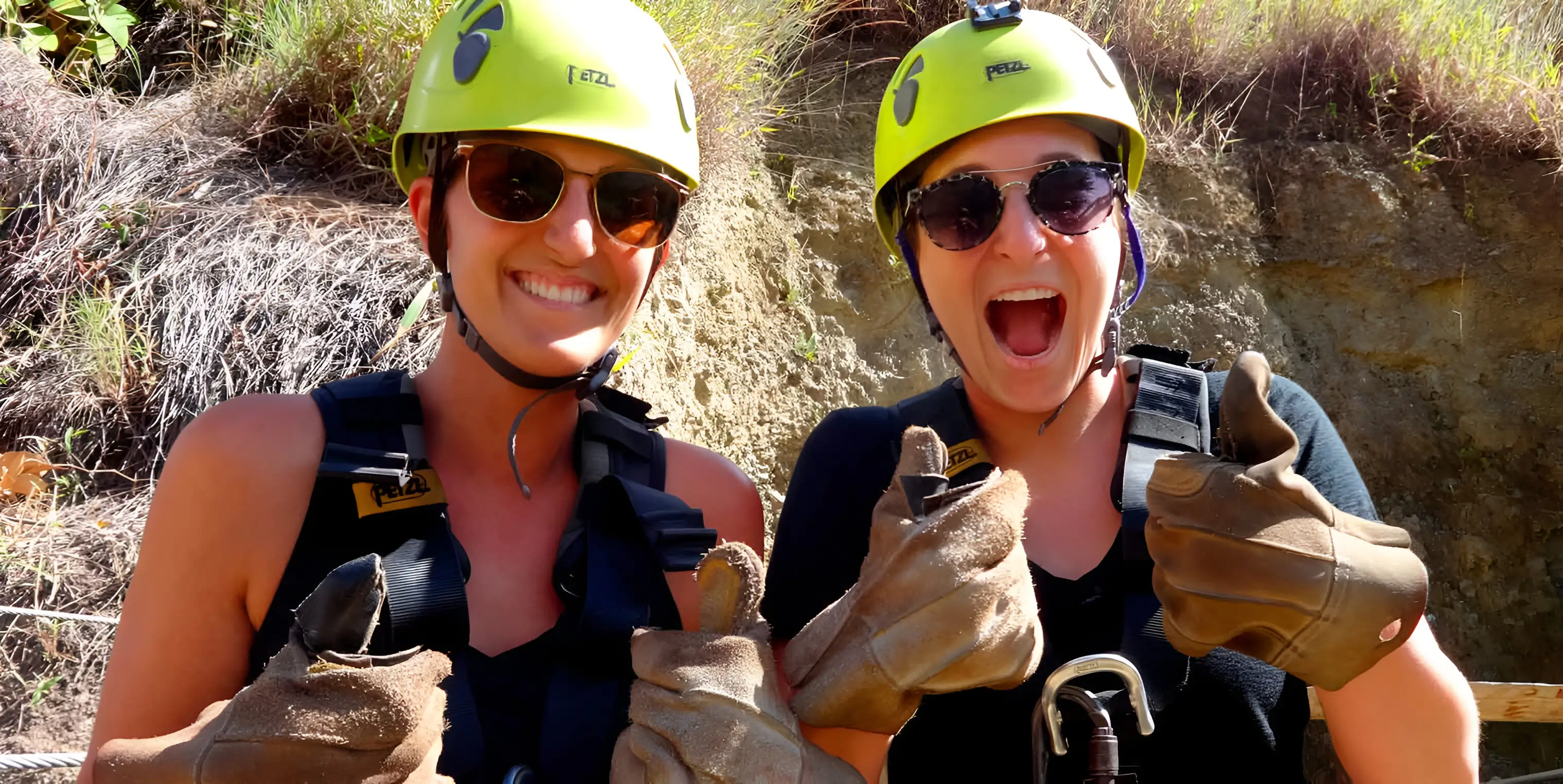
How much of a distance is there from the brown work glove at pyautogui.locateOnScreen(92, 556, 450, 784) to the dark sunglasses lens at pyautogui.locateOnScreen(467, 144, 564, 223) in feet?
3.06

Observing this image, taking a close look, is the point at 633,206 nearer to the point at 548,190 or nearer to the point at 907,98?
the point at 548,190

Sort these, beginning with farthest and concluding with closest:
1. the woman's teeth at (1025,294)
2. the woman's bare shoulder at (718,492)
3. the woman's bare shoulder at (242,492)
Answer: the woman's bare shoulder at (718,492) → the woman's teeth at (1025,294) → the woman's bare shoulder at (242,492)

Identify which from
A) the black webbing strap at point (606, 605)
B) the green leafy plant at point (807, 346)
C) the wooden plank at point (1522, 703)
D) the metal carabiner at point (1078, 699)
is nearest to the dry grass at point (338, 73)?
the green leafy plant at point (807, 346)

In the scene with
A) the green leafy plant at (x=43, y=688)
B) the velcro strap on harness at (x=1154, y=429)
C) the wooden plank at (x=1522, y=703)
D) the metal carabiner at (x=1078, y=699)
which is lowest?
the wooden plank at (x=1522, y=703)

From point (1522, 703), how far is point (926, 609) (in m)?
3.59

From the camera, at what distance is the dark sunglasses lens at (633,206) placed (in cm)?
247

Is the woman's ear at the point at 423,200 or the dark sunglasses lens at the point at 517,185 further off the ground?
the dark sunglasses lens at the point at 517,185

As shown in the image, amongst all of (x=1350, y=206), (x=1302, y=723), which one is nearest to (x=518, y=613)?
(x=1302, y=723)

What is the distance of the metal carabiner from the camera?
6.48 ft

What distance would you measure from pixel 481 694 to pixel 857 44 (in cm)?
525

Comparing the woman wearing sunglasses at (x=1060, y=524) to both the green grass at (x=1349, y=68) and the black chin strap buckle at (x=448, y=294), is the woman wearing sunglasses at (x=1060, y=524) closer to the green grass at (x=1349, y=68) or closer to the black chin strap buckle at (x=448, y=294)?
the black chin strap buckle at (x=448, y=294)

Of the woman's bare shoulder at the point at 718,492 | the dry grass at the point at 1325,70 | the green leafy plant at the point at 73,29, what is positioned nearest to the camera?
the woman's bare shoulder at the point at 718,492

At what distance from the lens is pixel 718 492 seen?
2.68m

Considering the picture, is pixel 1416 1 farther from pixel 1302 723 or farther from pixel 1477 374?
pixel 1302 723
